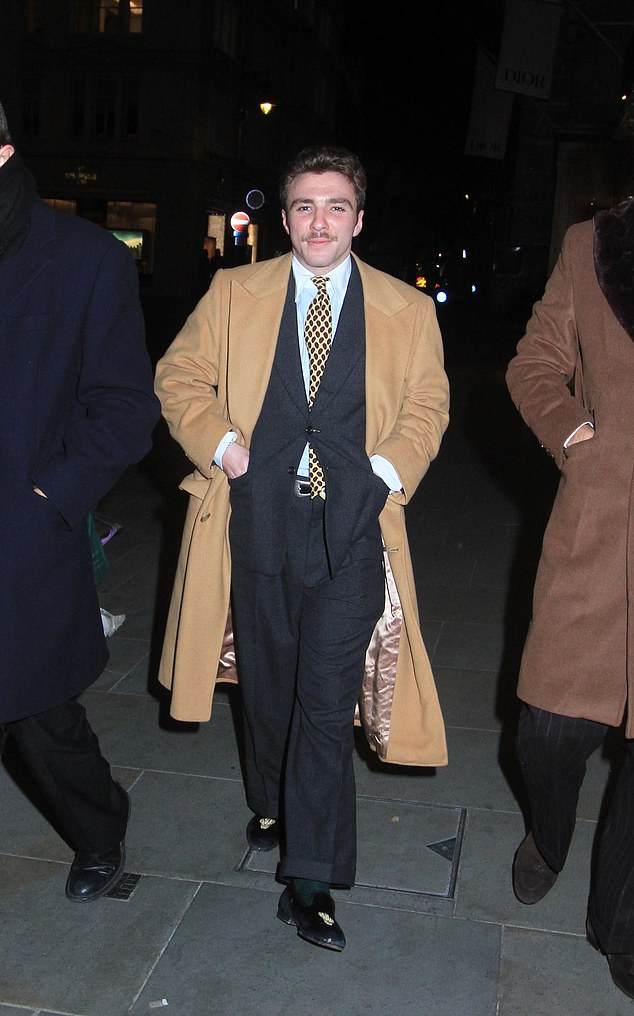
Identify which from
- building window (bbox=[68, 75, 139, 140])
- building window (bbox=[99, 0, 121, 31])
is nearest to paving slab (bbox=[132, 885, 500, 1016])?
building window (bbox=[68, 75, 139, 140])

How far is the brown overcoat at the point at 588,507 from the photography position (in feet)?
9.41

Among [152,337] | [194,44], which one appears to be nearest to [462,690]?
[152,337]

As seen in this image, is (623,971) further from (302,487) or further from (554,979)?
(302,487)

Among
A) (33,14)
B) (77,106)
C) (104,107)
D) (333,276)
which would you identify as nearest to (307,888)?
(333,276)

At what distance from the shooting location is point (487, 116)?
23.5 meters

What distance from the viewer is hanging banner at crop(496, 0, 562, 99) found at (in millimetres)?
17125

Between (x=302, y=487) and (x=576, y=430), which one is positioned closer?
(x=576, y=430)

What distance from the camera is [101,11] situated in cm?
3709

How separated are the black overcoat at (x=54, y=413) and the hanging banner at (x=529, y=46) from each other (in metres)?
16.2

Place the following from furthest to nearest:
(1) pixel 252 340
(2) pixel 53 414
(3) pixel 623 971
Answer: (1) pixel 252 340, (3) pixel 623 971, (2) pixel 53 414

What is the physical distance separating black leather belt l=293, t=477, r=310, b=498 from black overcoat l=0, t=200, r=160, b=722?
1.47 feet

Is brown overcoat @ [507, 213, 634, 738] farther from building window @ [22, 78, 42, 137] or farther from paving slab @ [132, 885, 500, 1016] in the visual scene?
building window @ [22, 78, 42, 137]

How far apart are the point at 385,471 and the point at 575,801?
1.10 meters

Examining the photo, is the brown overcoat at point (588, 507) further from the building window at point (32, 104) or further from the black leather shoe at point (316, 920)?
the building window at point (32, 104)
